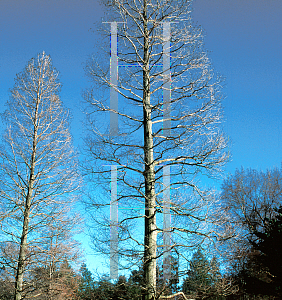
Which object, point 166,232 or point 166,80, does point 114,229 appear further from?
point 166,80


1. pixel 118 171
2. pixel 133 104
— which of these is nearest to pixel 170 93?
pixel 133 104

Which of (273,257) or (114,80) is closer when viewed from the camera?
(114,80)

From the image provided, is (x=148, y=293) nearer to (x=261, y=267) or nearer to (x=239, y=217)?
(x=261, y=267)

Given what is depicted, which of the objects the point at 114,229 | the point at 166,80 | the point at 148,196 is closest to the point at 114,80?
the point at 166,80

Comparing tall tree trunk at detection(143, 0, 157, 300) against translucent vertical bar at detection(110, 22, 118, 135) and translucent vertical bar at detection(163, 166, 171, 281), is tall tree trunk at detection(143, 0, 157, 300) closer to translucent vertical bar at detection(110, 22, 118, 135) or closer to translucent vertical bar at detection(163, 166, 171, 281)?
translucent vertical bar at detection(163, 166, 171, 281)

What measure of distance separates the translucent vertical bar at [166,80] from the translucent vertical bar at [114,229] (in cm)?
171

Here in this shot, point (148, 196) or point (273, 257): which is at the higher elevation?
point (148, 196)

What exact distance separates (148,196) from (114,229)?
104 cm

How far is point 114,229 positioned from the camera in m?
6.96

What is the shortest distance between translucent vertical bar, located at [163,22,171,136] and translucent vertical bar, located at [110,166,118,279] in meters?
1.71

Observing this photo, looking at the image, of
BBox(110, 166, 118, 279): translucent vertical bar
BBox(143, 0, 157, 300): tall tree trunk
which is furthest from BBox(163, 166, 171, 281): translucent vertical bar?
BBox(110, 166, 118, 279): translucent vertical bar

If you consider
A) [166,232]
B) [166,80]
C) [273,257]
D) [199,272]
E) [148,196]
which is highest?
[166,80]

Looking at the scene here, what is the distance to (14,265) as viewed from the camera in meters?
9.50

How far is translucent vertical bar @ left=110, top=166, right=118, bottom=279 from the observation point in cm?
680
